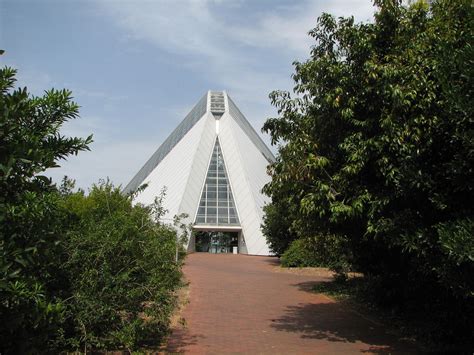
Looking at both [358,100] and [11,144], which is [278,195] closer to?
[358,100]

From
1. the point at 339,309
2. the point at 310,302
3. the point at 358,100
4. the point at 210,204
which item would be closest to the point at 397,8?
the point at 358,100

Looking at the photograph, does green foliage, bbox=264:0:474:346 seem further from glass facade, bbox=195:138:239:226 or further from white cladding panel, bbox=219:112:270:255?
glass facade, bbox=195:138:239:226

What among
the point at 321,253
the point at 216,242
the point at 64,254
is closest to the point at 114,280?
the point at 64,254

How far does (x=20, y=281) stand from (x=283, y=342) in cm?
618

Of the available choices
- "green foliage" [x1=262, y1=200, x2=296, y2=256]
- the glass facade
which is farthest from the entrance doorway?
"green foliage" [x1=262, y1=200, x2=296, y2=256]

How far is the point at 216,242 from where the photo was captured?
45562mm

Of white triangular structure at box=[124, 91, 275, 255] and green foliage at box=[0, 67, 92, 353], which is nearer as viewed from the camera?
green foliage at box=[0, 67, 92, 353]

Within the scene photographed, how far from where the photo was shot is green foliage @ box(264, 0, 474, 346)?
19.3 ft

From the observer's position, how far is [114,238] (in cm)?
682

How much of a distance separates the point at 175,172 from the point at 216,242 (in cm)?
790

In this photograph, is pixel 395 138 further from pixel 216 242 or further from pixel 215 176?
pixel 216 242

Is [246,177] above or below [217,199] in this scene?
above

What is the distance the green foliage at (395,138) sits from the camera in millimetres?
5891

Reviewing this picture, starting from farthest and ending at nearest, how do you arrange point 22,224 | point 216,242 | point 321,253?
point 216,242 < point 321,253 < point 22,224
